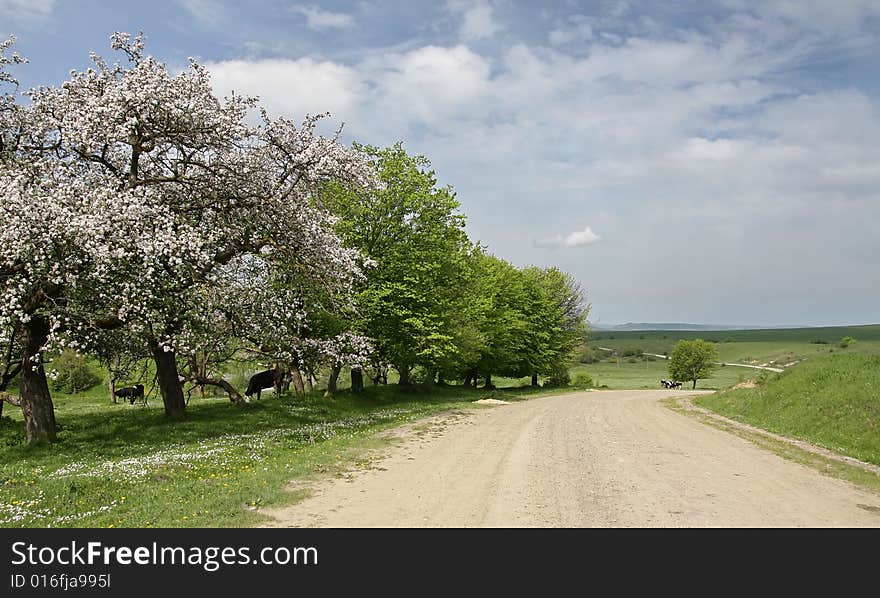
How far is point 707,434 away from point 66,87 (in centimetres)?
2728

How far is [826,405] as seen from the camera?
25406 millimetres

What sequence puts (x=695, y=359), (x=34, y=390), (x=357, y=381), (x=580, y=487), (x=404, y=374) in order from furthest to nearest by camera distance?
1. (x=695, y=359)
2. (x=404, y=374)
3. (x=357, y=381)
4. (x=34, y=390)
5. (x=580, y=487)

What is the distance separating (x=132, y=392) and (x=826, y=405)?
45.0 metres

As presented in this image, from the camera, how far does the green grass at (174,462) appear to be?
11.7 meters

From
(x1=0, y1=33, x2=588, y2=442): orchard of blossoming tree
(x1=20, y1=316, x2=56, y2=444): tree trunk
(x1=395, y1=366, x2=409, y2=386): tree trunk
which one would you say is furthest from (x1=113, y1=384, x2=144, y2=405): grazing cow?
(x1=20, y1=316, x2=56, y2=444): tree trunk

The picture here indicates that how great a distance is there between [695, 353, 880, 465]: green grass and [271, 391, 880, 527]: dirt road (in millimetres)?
3859

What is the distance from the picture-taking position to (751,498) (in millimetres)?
12695

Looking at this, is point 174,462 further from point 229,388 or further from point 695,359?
point 695,359

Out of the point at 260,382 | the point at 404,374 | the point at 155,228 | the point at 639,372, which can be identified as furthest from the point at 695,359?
the point at 155,228

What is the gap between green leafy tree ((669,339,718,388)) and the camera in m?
→ 97.0

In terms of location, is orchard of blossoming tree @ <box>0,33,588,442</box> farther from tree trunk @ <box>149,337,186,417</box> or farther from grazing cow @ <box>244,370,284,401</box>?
grazing cow @ <box>244,370,284,401</box>

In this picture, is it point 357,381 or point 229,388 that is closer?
point 229,388
